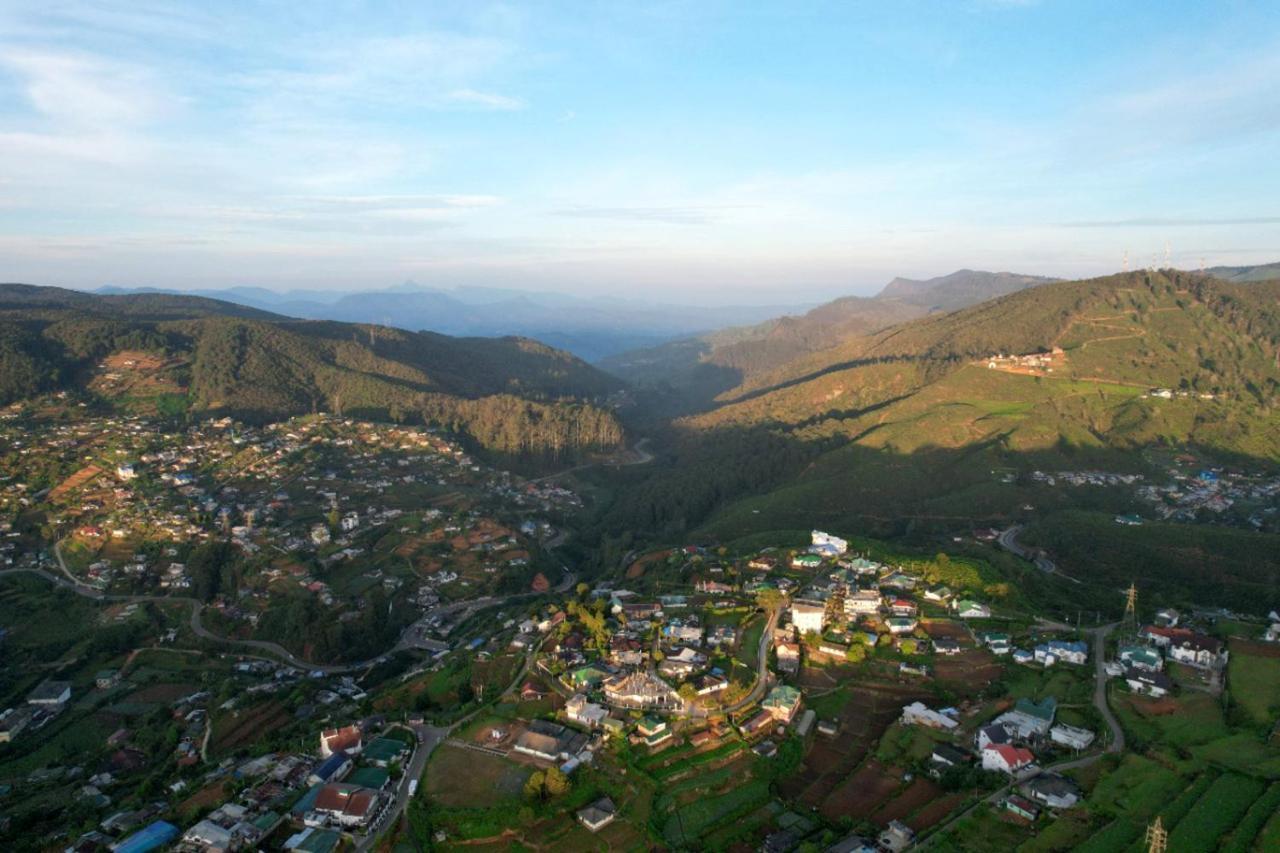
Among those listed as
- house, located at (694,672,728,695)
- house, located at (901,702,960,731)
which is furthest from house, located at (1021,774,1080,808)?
house, located at (694,672,728,695)

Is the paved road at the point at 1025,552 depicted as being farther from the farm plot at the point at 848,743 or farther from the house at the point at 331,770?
the house at the point at 331,770

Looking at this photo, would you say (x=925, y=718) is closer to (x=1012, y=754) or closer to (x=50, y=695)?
(x=1012, y=754)

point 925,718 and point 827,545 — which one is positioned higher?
point 827,545

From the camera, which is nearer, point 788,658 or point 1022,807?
point 1022,807

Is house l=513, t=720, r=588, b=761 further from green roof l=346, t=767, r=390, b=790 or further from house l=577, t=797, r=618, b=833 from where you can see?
green roof l=346, t=767, r=390, b=790

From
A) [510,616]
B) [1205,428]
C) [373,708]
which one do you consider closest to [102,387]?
[510,616]

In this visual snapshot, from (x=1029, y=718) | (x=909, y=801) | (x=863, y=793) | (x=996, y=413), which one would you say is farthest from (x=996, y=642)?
(x=996, y=413)

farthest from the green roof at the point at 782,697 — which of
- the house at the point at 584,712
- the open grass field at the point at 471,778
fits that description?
the open grass field at the point at 471,778
